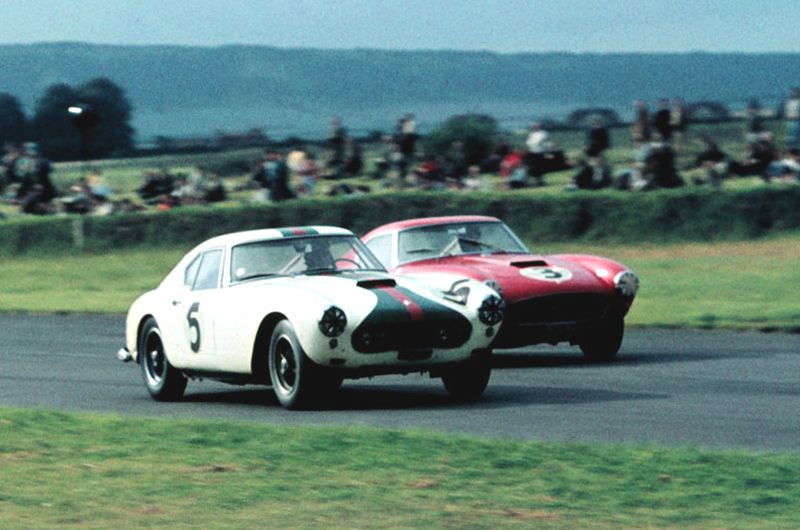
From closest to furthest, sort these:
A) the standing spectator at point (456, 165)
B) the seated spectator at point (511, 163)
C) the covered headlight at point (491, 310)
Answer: the covered headlight at point (491, 310)
the seated spectator at point (511, 163)
the standing spectator at point (456, 165)

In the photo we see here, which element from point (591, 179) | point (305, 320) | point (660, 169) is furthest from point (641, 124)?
point (305, 320)

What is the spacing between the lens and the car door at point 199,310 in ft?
35.7

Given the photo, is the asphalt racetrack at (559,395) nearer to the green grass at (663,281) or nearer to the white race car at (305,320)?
the white race car at (305,320)

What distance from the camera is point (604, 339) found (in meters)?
13.6

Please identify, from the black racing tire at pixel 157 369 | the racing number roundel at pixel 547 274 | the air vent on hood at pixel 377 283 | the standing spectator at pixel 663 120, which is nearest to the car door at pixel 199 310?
the black racing tire at pixel 157 369

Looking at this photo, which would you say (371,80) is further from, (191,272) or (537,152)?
(191,272)

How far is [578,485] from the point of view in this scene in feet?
22.2

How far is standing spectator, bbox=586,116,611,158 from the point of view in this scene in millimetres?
29297

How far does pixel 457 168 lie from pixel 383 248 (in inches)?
705

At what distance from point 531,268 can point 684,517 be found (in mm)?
7403

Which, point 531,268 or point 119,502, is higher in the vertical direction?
point 531,268

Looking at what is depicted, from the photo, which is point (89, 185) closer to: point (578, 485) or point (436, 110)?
point (578, 485)

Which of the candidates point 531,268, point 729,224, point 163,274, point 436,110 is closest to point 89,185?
point 163,274

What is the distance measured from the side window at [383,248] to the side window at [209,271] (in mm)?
2889
